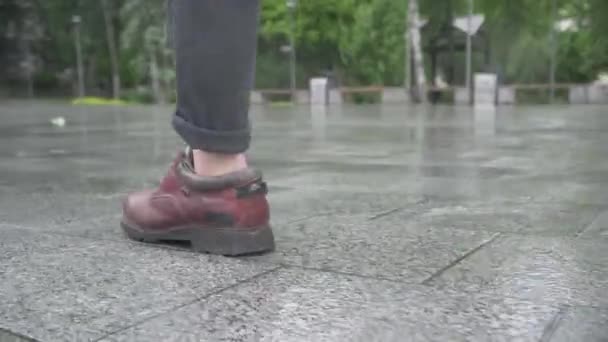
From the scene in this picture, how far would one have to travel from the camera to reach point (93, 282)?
72.0 inches

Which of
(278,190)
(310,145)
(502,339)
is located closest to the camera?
(502,339)

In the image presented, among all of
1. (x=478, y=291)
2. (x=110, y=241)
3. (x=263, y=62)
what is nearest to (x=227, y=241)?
(x=110, y=241)

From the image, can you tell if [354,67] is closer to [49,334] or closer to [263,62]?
[263,62]

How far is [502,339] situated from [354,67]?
99.4ft

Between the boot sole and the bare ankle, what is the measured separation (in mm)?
170

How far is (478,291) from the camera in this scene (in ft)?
5.69

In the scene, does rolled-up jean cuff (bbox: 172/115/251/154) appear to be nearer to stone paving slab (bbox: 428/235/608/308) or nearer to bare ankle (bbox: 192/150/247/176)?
bare ankle (bbox: 192/150/247/176)

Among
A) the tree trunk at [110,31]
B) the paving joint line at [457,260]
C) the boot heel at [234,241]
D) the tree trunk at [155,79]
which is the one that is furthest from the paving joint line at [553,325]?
the tree trunk at [110,31]

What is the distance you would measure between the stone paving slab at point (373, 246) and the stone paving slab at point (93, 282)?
195 millimetres

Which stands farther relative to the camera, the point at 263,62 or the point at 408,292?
the point at 263,62

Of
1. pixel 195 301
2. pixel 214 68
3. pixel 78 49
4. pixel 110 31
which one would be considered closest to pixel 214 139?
pixel 214 68

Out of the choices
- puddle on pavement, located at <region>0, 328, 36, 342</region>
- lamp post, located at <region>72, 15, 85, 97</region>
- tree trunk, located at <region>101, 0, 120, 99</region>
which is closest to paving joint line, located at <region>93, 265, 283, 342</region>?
puddle on pavement, located at <region>0, 328, 36, 342</region>

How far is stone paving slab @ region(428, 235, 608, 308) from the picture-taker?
67.9 inches

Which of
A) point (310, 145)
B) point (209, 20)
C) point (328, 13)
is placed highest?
point (328, 13)
